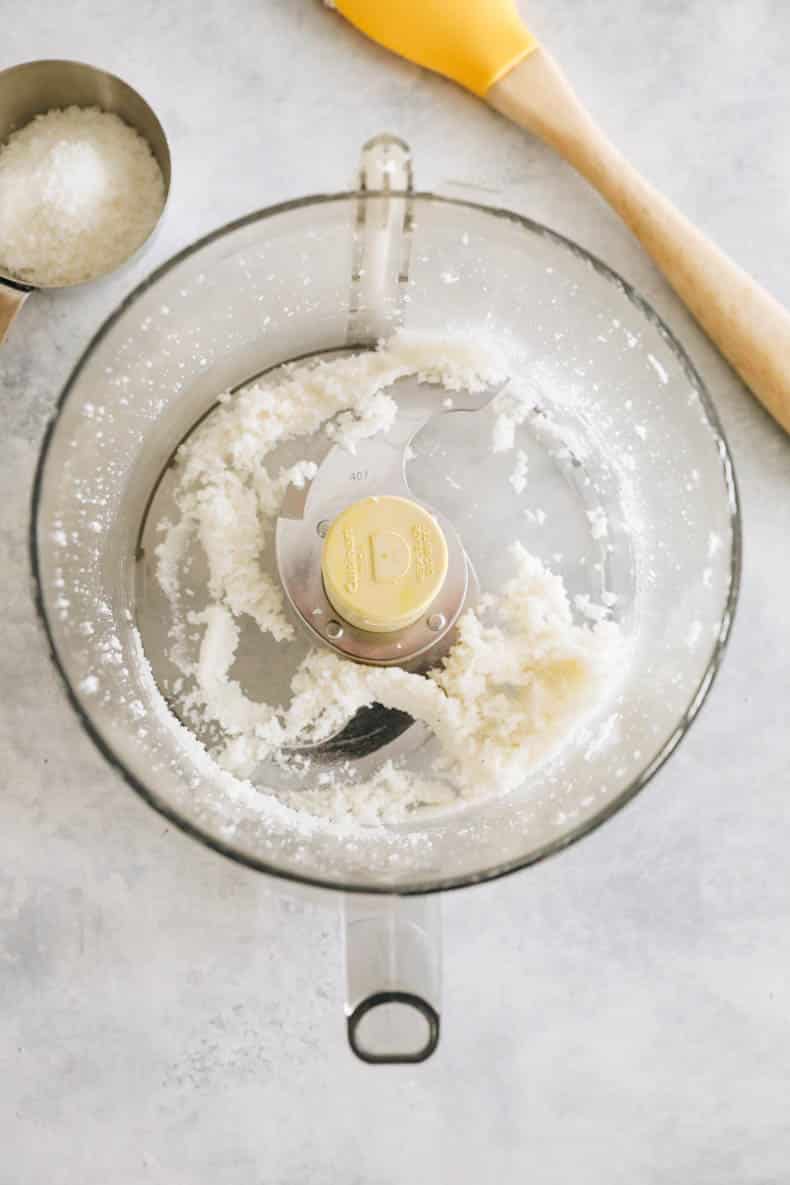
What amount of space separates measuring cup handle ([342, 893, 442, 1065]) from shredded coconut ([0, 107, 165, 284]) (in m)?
0.48

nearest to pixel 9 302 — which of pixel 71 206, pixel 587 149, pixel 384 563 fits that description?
pixel 71 206

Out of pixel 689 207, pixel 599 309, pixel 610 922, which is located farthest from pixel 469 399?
pixel 610 922

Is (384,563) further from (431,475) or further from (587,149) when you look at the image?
(587,149)

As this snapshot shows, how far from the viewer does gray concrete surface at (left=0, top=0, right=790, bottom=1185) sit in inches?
30.3

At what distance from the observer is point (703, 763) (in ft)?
2.63

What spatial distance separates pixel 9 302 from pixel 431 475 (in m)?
0.33

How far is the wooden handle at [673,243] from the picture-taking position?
0.78 m

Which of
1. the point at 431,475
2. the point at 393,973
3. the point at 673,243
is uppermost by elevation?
the point at 673,243

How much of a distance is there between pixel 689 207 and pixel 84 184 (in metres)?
0.45

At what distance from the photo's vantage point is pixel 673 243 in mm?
789

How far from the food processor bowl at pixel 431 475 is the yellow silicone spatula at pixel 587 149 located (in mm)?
84

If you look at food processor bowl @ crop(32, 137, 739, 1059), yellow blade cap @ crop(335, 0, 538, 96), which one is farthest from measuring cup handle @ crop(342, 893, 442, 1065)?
yellow blade cap @ crop(335, 0, 538, 96)

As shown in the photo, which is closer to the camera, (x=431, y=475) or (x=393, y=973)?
(x=393, y=973)

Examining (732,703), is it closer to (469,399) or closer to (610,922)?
(610,922)
